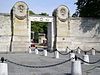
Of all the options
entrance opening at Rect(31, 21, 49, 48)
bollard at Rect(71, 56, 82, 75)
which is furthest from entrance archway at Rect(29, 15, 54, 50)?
entrance opening at Rect(31, 21, 49, 48)

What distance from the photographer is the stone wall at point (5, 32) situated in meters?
34.3

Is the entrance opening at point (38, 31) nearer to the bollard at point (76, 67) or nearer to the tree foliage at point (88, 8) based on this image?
the tree foliage at point (88, 8)

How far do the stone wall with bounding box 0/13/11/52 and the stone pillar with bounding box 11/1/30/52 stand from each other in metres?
0.63

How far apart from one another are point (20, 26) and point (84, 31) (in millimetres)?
9061

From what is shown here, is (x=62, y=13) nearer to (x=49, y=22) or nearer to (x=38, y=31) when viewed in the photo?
(x=49, y=22)

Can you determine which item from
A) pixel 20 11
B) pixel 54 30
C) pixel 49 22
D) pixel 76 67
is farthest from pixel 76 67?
pixel 49 22

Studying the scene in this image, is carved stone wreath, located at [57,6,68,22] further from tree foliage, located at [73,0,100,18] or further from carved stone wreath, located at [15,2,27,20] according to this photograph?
tree foliage, located at [73,0,100,18]

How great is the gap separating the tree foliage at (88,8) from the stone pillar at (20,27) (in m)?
10.9

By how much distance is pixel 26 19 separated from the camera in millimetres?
35312

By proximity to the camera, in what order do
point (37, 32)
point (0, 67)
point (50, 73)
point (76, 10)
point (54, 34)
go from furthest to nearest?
point (37, 32) < point (76, 10) < point (54, 34) < point (50, 73) < point (0, 67)

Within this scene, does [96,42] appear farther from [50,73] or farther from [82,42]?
[50,73]

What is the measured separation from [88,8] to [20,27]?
41.3ft

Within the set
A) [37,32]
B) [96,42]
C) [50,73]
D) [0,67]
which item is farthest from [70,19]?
[37,32]

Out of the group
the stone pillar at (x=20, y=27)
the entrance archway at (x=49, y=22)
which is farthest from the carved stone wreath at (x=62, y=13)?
the stone pillar at (x=20, y=27)
